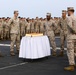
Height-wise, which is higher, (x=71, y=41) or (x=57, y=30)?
(x=57, y=30)

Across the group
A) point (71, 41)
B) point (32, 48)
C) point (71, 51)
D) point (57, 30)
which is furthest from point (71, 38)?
point (57, 30)

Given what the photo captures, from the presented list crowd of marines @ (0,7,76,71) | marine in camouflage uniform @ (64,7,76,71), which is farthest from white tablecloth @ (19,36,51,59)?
marine in camouflage uniform @ (64,7,76,71)

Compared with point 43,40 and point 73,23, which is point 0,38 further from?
point 73,23

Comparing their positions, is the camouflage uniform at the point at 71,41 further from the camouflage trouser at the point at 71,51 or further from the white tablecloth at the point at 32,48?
the white tablecloth at the point at 32,48

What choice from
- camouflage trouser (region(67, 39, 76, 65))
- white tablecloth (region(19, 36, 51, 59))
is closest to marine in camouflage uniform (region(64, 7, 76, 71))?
camouflage trouser (region(67, 39, 76, 65))

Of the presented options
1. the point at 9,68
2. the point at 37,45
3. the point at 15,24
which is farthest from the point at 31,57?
the point at 15,24

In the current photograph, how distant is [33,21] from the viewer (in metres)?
27.6

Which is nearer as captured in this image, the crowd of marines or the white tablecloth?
the crowd of marines

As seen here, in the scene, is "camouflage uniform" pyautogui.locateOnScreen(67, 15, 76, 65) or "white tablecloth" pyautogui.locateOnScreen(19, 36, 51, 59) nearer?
"camouflage uniform" pyautogui.locateOnScreen(67, 15, 76, 65)

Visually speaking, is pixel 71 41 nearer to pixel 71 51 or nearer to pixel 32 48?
pixel 71 51

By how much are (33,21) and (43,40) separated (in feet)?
49.6

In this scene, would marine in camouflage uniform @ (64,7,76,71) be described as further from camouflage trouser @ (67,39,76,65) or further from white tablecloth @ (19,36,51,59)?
white tablecloth @ (19,36,51,59)

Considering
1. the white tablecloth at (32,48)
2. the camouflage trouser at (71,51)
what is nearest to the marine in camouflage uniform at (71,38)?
the camouflage trouser at (71,51)

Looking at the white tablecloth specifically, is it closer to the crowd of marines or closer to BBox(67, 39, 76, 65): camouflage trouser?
the crowd of marines
